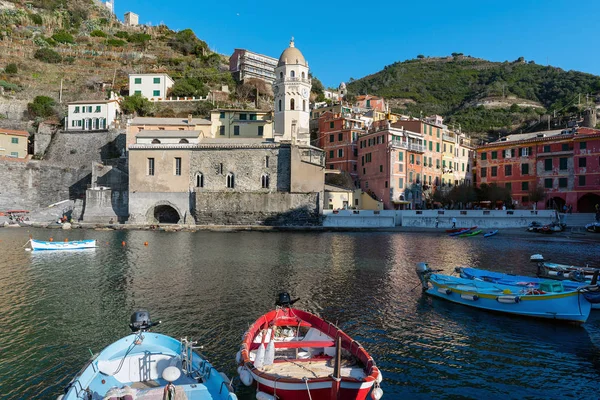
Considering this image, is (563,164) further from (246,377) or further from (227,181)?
(246,377)

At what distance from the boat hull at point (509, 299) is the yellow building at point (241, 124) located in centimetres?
4602

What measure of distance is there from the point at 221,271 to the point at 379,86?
11954 cm

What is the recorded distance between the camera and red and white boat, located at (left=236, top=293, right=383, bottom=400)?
6.79 m

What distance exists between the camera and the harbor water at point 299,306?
30.3 feet

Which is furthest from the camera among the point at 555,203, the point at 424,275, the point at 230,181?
the point at 230,181

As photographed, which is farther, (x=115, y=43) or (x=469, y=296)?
(x=115, y=43)

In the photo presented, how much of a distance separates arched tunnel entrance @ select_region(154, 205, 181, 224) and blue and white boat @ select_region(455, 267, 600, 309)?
41192 millimetres

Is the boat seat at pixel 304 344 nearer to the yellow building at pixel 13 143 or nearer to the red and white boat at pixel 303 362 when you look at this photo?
the red and white boat at pixel 303 362

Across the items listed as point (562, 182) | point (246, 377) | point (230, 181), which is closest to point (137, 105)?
point (230, 181)

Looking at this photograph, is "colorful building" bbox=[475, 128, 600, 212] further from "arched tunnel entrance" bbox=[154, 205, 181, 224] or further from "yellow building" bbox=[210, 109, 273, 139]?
"arched tunnel entrance" bbox=[154, 205, 181, 224]

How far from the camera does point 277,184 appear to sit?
49375 mm

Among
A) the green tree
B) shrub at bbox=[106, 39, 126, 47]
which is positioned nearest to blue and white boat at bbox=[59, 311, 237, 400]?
the green tree

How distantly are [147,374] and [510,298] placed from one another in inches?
475

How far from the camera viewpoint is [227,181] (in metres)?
50.0
